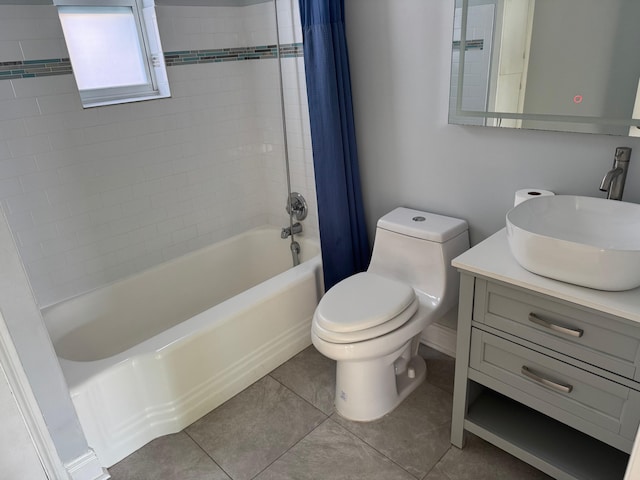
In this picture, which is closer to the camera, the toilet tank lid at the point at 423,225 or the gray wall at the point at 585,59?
the gray wall at the point at 585,59

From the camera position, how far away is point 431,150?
2076 millimetres

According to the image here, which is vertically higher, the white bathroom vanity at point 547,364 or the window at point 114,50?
the window at point 114,50

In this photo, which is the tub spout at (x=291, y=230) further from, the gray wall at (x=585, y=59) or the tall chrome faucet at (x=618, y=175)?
the tall chrome faucet at (x=618, y=175)

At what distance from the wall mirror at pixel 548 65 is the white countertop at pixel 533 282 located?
0.49 metres

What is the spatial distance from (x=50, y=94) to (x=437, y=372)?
2.11 metres

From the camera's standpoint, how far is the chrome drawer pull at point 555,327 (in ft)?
4.34

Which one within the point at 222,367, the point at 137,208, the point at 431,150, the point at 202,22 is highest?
the point at 202,22

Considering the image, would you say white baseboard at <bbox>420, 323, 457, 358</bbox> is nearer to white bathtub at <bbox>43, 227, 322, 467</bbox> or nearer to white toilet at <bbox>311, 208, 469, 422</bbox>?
white toilet at <bbox>311, 208, 469, 422</bbox>

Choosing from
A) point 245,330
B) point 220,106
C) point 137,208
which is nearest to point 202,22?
point 220,106

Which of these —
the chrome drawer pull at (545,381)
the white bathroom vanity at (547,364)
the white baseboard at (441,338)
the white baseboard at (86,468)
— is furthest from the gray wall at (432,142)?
the white baseboard at (86,468)

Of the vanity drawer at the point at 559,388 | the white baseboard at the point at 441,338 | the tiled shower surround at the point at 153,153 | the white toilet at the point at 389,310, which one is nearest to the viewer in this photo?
the vanity drawer at the point at 559,388

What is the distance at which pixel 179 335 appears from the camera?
1.93 metres

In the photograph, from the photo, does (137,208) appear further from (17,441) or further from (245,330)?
(17,441)

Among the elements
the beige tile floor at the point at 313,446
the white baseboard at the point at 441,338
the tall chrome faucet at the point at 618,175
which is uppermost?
the tall chrome faucet at the point at 618,175
